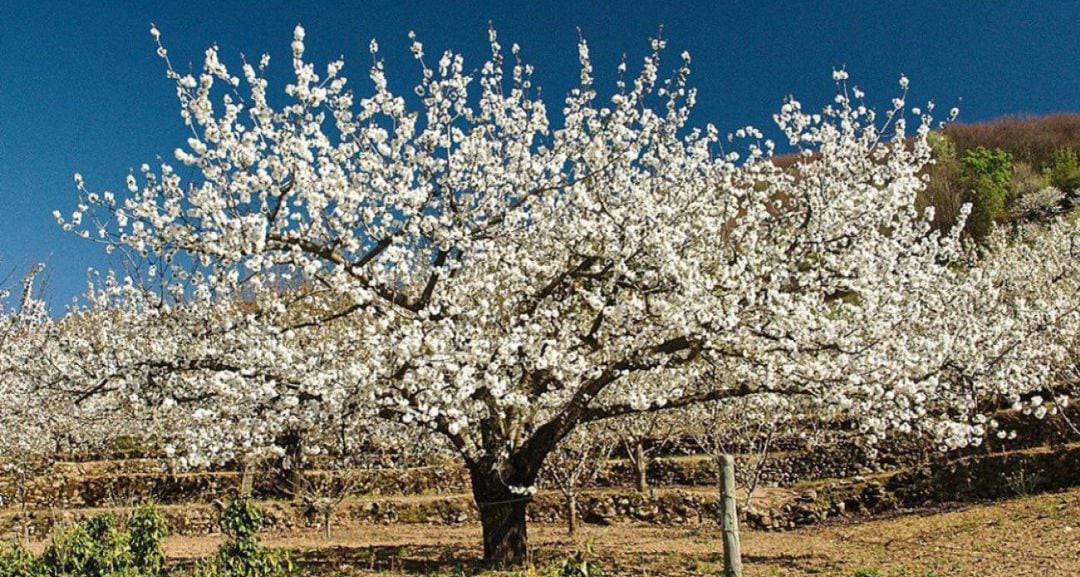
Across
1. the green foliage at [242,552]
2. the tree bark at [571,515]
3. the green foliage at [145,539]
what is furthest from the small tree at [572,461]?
the green foliage at [242,552]

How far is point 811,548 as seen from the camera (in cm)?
1466

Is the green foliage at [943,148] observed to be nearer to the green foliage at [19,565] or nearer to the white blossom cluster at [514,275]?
the white blossom cluster at [514,275]

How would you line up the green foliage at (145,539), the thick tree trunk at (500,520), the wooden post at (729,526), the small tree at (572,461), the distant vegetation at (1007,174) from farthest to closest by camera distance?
the distant vegetation at (1007,174) → the small tree at (572,461) → the thick tree trunk at (500,520) → the green foliage at (145,539) → the wooden post at (729,526)

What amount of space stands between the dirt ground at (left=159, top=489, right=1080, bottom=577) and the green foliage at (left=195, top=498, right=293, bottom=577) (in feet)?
10.9

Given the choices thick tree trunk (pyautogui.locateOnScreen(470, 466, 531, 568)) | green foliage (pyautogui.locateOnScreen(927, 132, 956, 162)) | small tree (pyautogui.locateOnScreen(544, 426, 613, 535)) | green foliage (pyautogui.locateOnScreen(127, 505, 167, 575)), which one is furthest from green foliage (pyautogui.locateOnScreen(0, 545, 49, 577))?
green foliage (pyautogui.locateOnScreen(927, 132, 956, 162))

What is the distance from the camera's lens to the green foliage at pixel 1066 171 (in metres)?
66.8

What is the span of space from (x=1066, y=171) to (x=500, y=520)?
77.1m

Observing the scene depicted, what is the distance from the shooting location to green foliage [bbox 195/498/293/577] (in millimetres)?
8195

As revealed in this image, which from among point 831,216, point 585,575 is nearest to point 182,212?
point 585,575

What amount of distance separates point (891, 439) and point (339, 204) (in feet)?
64.6

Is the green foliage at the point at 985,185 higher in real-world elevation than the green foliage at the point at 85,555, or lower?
higher

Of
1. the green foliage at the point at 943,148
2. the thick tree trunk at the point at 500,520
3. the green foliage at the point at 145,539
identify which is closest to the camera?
the green foliage at the point at 145,539

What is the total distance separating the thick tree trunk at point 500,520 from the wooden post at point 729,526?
3.66m

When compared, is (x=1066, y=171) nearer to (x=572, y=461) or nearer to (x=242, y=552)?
(x=572, y=461)
